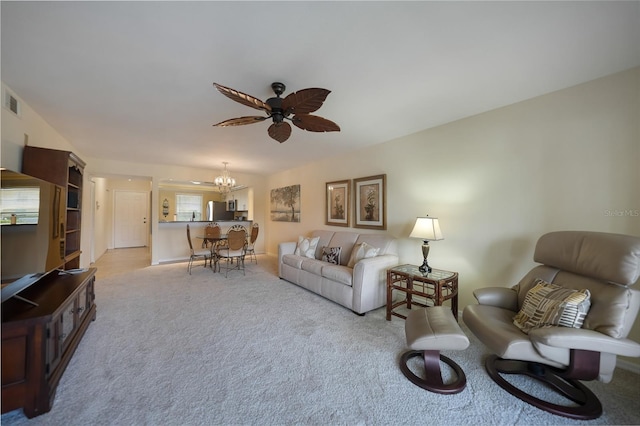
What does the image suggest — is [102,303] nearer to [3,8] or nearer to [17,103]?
[17,103]

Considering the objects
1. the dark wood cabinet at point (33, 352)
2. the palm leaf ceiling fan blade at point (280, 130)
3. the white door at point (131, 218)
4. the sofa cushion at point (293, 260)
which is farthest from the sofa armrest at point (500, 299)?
the white door at point (131, 218)

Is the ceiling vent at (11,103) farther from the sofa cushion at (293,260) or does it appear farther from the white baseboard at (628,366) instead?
the white baseboard at (628,366)

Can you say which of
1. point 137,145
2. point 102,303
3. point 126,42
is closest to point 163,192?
point 137,145

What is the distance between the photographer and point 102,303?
10.8 feet

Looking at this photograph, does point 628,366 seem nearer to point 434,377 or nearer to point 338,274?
point 434,377

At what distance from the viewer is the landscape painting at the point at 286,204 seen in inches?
236

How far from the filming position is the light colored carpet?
1503 millimetres

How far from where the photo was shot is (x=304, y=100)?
187cm

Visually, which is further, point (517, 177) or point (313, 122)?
point (517, 177)

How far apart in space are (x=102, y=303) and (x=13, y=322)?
2248 millimetres

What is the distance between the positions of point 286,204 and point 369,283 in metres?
3.79

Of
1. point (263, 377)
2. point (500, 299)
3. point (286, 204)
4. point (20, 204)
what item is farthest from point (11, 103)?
point (500, 299)

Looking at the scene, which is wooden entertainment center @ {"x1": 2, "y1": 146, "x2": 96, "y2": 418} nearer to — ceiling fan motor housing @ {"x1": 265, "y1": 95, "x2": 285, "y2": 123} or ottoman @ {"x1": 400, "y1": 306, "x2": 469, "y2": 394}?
ceiling fan motor housing @ {"x1": 265, "y1": 95, "x2": 285, "y2": 123}

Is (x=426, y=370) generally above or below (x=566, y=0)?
below
